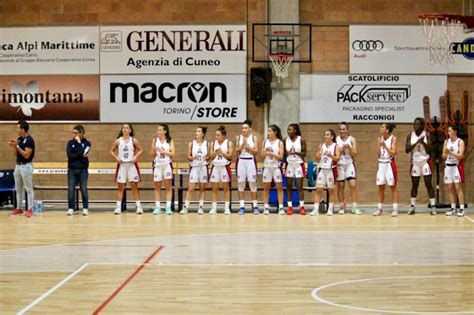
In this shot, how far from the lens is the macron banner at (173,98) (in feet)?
65.9

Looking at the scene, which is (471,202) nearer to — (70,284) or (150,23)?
(150,23)

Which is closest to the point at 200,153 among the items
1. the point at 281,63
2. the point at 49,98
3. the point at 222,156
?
the point at 222,156

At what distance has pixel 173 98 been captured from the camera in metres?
20.2

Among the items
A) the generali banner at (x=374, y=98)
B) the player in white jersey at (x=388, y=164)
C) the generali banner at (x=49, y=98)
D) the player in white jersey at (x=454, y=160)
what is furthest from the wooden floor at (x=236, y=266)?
the generali banner at (x=49, y=98)

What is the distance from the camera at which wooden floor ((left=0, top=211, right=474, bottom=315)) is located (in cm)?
726

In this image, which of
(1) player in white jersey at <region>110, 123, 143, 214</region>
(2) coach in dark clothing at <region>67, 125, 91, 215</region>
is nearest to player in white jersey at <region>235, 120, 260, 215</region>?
(1) player in white jersey at <region>110, 123, 143, 214</region>

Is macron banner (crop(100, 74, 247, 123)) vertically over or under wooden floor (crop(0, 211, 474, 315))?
over

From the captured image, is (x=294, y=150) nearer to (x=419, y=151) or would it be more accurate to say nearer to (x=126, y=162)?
(x=419, y=151)

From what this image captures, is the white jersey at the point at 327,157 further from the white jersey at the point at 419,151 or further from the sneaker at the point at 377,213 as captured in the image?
the white jersey at the point at 419,151

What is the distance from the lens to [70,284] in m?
8.31

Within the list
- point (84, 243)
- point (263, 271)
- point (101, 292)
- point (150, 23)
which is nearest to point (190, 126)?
point (150, 23)

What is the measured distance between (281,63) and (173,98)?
2779 mm

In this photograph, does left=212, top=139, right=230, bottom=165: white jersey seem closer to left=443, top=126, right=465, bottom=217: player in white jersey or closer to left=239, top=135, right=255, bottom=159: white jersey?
left=239, top=135, right=255, bottom=159: white jersey

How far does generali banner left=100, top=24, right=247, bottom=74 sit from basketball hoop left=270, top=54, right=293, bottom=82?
0.82m
